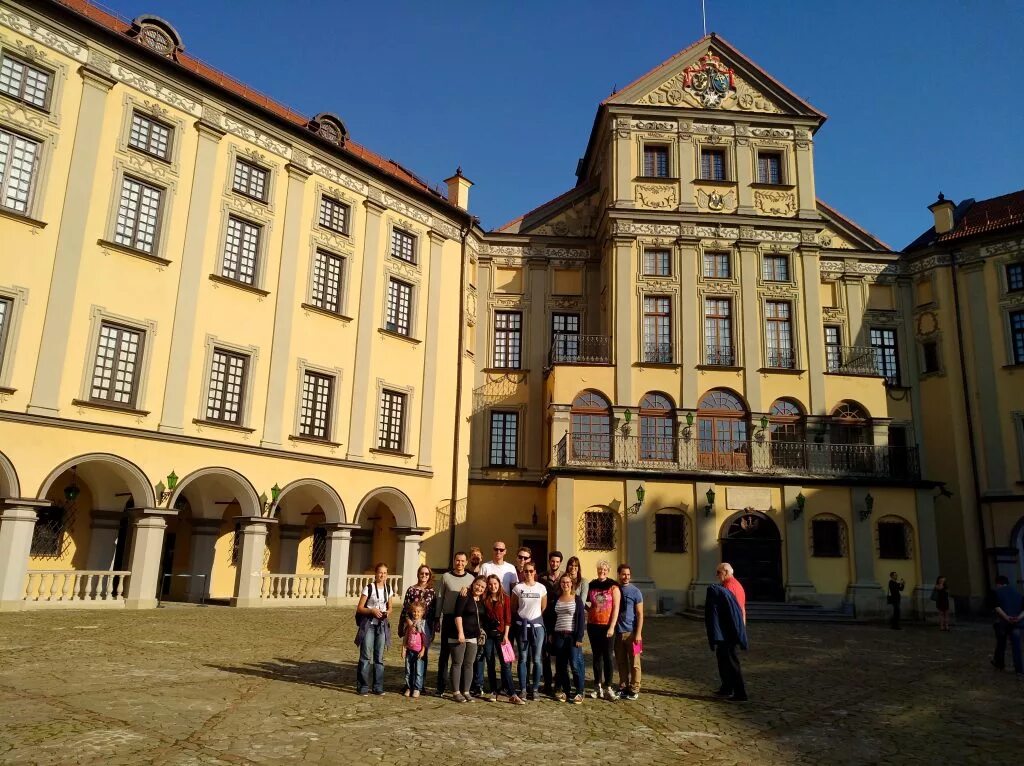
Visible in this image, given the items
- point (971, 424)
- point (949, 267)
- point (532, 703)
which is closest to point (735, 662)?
point (532, 703)

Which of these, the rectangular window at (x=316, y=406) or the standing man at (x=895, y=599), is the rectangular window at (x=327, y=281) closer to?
the rectangular window at (x=316, y=406)

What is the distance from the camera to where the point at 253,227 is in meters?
24.4

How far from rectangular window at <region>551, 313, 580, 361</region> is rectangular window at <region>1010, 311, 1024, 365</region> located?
1628 centimetres

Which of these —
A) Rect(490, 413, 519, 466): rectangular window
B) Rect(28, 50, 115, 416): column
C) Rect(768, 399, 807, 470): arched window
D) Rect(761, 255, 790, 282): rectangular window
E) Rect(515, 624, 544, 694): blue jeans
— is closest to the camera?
Rect(515, 624, 544, 694): blue jeans

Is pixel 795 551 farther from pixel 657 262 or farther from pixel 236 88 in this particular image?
pixel 236 88

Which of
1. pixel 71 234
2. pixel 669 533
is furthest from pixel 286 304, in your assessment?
pixel 669 533

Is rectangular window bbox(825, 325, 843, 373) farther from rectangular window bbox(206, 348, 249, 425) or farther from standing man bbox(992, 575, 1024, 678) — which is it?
rectangular window bbox(206, 348, 249, 425)

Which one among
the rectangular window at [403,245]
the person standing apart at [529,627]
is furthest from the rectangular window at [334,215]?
the person standing apart at [529,627]

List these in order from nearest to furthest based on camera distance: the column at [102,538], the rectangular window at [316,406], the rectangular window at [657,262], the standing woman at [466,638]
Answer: the standing woman at [466,638] < the column at [102,538] < the rectangular window at [316,406] < the rectangular window at [657,262]

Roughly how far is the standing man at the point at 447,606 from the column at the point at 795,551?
60.9 ft

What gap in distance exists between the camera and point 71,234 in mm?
20031

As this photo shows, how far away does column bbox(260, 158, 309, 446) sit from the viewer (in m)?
23.8

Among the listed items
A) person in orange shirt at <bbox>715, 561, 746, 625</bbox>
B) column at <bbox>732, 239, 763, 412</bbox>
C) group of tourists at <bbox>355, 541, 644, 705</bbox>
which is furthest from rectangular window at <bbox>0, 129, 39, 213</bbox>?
column at <bbox>732, 239, 763, 412</bbox>

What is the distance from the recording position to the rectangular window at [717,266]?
30.0m
